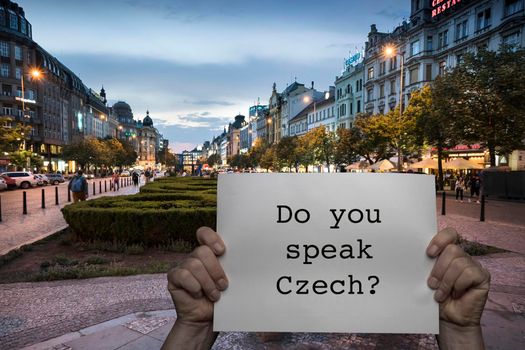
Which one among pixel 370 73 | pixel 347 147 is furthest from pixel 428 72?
pixel 370 73

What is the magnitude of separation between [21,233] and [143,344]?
9.57m

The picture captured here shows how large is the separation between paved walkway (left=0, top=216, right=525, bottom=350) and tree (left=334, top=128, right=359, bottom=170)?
34896 millimetres

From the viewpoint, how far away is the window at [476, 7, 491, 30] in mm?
33312

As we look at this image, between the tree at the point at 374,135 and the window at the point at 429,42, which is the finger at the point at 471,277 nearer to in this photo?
the tree at the point at 374,135

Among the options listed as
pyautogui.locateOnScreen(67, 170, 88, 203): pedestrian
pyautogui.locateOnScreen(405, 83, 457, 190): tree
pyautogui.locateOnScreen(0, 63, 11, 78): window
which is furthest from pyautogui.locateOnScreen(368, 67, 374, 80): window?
pyautogui.locateOnScreen(0, 63, 11, 78): window

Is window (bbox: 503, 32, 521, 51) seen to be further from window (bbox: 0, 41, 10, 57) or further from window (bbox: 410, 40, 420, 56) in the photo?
window (bbox: 0, 41, 10, 57)

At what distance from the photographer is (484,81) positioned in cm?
2362

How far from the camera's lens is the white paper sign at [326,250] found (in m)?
1.86

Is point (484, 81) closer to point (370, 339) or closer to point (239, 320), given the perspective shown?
point (370, 339)

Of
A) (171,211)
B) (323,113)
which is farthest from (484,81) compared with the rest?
(323,113)

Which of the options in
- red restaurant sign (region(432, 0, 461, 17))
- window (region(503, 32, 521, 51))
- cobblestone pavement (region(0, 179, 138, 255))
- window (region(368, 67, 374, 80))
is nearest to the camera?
cobblestone pavement (region(0, 179, 138, 255))

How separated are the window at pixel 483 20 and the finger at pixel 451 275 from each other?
39.2m

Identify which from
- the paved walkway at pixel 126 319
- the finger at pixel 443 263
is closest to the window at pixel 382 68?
the paved walkway at pixel 126 319

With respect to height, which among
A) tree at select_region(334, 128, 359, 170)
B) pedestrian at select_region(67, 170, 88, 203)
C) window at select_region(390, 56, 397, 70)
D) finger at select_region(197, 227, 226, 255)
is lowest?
pedestrian at select_region(67, 170, 88, 203)
